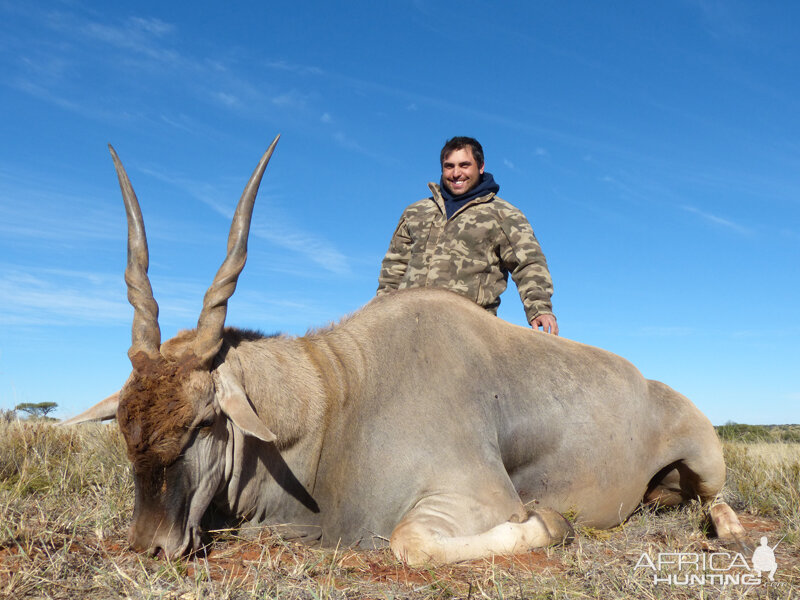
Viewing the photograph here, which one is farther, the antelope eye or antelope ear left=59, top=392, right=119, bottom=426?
antelope ear left=59, top=392, right=119, bottom=426

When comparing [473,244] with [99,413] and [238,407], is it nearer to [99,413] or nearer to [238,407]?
[238,407]

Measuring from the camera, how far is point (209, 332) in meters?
4.43

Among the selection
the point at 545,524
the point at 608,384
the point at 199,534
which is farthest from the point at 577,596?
the point at 608,384

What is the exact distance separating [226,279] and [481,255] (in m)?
3.35

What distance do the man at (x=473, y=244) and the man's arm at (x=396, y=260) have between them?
0.25 m

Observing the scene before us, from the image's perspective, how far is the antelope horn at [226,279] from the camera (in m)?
4.39

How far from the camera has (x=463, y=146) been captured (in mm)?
7754

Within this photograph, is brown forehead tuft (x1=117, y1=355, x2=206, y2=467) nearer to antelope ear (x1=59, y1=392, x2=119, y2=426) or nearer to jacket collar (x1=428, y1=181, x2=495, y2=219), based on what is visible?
antelope ear (x1=59, y1=392, x2=119, y2=426)

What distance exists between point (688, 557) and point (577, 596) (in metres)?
1.40

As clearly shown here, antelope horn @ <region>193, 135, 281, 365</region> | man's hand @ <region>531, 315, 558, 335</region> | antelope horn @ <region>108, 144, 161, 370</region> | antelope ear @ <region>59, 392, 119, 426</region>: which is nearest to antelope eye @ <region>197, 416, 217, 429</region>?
antelope horn @ <region>193, 135, 281, 365</region>

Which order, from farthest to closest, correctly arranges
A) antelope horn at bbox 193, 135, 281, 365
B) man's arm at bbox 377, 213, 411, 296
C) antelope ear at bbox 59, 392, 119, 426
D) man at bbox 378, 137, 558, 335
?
man's arm at bbox 377, 213, 411, 296 < man at bbox 378, 137, 558, 335 < antelope ear at bbox 59, 392, 119, 426 < antelope horn at bbox 193, 135, 281, 365

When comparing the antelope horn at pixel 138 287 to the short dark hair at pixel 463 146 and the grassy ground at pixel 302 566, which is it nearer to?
the grassy ground at pixel 302 566

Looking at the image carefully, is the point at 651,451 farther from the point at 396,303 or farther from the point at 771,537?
the point at 396,303

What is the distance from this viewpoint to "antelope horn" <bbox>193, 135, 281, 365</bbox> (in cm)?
439
